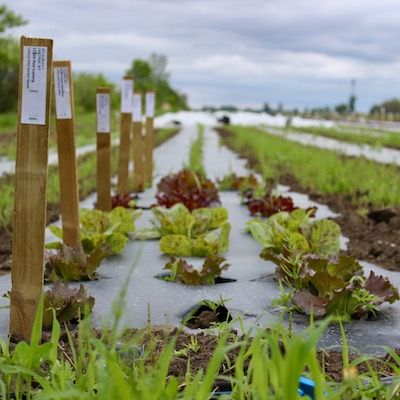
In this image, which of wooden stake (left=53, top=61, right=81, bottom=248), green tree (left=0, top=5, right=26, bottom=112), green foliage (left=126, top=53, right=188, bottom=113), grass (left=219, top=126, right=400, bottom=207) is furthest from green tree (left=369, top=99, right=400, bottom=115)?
wooden stake (left=53, top=61, right=81, bottom=248)

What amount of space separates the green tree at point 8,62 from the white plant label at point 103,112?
1822cm

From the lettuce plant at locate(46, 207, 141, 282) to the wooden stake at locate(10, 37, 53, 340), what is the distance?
0.71 metres

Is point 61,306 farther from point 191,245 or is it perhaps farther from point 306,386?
point 191,245

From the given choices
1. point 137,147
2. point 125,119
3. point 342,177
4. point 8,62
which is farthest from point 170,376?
point 8,62

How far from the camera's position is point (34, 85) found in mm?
2379

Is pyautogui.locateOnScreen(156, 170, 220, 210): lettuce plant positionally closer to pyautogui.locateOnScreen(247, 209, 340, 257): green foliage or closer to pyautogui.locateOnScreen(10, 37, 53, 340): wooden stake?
pyautogui.locateOnScreen(247, 209, 340, 257): green foliage

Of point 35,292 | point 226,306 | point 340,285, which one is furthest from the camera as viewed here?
point 226,306

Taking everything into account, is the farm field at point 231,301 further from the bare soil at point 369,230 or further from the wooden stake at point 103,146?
the wooden stake at point 103,146

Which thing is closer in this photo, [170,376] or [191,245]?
[170,376]

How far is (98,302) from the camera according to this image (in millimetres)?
2963

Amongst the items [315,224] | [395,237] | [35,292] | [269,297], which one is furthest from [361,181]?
[35,292]

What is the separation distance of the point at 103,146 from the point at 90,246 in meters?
1.01

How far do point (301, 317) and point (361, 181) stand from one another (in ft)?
13.0

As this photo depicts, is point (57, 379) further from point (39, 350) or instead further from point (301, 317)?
point (301, 317)
